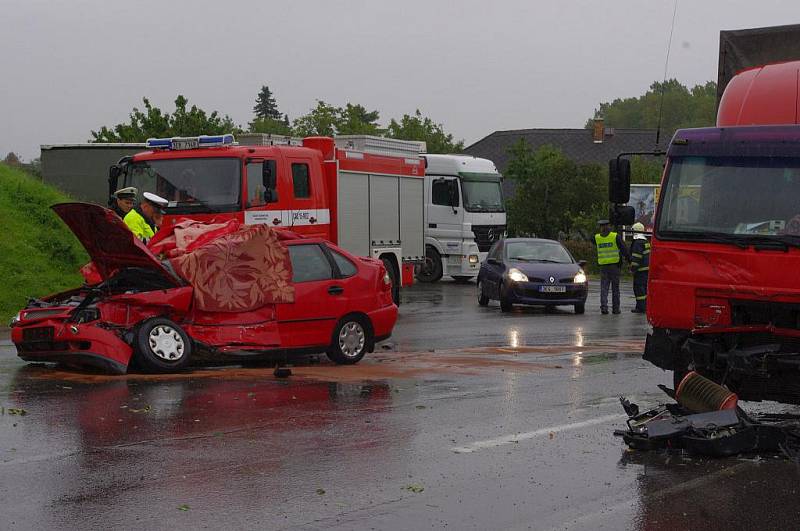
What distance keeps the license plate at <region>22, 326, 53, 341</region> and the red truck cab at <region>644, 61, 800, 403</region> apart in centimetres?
626

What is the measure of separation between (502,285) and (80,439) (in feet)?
50.0

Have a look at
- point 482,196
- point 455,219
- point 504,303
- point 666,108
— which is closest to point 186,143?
point 504,303

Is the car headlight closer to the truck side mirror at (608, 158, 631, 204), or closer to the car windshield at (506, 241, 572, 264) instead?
the car windshield at (506, 241, 572, 264)

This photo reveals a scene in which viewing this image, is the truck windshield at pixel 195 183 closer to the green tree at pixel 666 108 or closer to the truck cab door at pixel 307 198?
the truck cab door at pixel 307 198

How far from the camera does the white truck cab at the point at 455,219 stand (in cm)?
3294

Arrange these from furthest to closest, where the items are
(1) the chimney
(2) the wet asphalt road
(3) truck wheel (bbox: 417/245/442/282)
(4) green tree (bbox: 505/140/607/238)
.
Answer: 1. (1) the chimney
2. (4) green tree (bbox: 505/140/607/238)
3. (3) truck wheel (bbox: 417/245/442/282)
4. (2) the wet asphalt road

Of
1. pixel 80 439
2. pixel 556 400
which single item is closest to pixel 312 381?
pixel 556 400

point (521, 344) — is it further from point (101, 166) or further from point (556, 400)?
point (101, 166)

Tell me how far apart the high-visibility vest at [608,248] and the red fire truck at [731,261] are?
12.8m

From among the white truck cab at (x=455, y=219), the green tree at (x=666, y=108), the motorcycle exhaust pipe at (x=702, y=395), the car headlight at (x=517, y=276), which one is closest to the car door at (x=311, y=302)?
the motorcycle exhaust pipe at (x=702, y=395)

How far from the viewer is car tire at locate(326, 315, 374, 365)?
13977 millimetres

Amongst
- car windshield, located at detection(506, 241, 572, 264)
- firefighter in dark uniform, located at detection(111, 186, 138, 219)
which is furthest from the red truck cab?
car windshield, located at detection(506, 241, 572, 264)

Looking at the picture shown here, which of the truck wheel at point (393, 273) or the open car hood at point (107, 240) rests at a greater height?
the open car hood at point (107, 240)

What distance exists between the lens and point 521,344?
1688 cm
